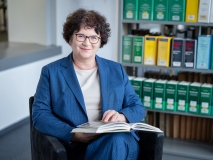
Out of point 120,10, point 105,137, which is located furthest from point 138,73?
point 105,137

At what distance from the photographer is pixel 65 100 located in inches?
83.4

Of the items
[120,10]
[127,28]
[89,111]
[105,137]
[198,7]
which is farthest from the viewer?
[127,28]

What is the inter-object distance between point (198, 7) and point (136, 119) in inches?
49.7

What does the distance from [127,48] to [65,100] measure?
127 centimetres

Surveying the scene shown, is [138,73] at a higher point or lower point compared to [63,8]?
lower

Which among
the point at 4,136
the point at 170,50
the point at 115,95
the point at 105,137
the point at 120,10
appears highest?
the point at 120,10

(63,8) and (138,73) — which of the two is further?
(63,8)

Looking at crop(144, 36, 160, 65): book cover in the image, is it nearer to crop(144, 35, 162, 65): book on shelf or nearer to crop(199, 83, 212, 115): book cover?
crop(144, 35, 162, 65): book on shelf

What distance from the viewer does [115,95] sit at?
7.29 ft

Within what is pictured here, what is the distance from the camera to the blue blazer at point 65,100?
2059 mm

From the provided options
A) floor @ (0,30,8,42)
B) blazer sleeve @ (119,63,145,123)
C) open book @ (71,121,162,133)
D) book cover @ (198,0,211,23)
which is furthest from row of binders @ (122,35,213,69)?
floor @ (0,30,8,42)

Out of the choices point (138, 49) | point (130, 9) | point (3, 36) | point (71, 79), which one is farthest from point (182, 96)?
point (3, 36)

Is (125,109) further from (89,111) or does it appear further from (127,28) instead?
(127,28)

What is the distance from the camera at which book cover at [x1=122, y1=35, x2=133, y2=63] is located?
3.22 metres
